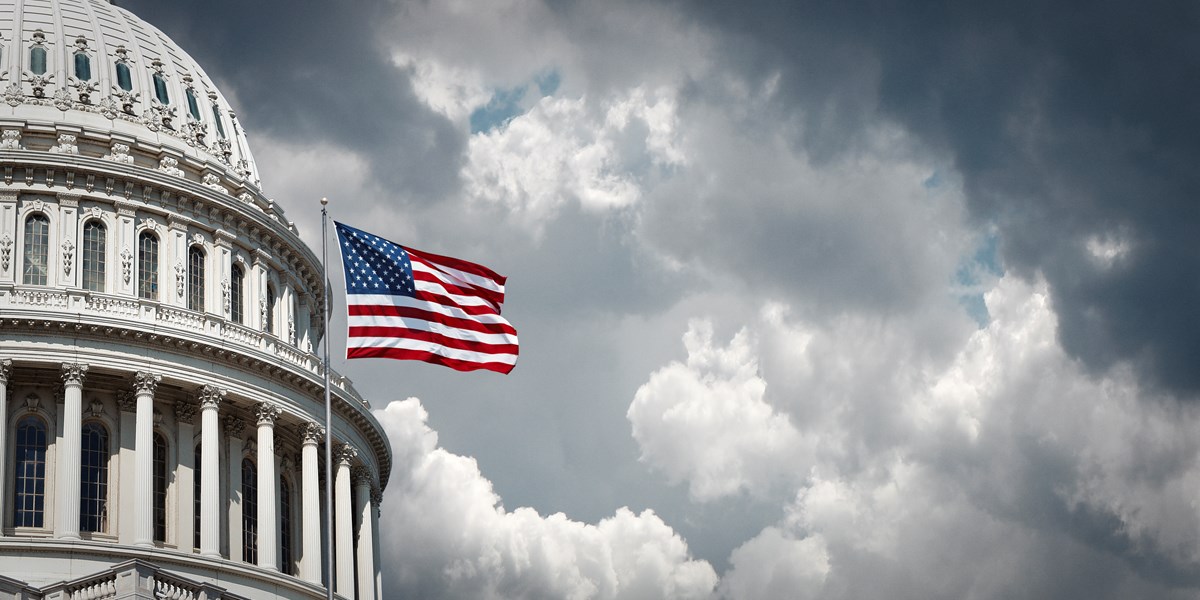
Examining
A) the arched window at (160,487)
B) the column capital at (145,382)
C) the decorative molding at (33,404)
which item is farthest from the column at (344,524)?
the decorative molding at (33,404)

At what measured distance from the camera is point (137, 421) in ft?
201

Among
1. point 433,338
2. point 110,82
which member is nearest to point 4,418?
point 110,82

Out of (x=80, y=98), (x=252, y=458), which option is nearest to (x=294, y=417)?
(x=252, y=458)

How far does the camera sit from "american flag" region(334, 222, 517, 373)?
150 ft

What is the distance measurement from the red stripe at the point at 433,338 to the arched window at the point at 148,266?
2264cm

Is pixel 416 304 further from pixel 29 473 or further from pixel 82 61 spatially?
pixel 82 61

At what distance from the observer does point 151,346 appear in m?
62.2

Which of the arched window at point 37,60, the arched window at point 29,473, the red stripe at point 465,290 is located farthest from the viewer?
the arched window at point 37,60

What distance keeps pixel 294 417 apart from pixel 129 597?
2275 cm

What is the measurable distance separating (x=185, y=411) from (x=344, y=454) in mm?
6912

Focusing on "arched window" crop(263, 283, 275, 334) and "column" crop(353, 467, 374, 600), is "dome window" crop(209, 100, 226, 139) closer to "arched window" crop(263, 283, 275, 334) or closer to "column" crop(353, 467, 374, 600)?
"arched window" crop(263, 283, 275, 334)

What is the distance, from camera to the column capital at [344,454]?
67.6m

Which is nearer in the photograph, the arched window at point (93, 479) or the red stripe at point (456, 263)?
the red stripe at point (456, 263)

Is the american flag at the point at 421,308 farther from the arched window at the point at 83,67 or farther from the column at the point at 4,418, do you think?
the arched window at the point at 83,67
